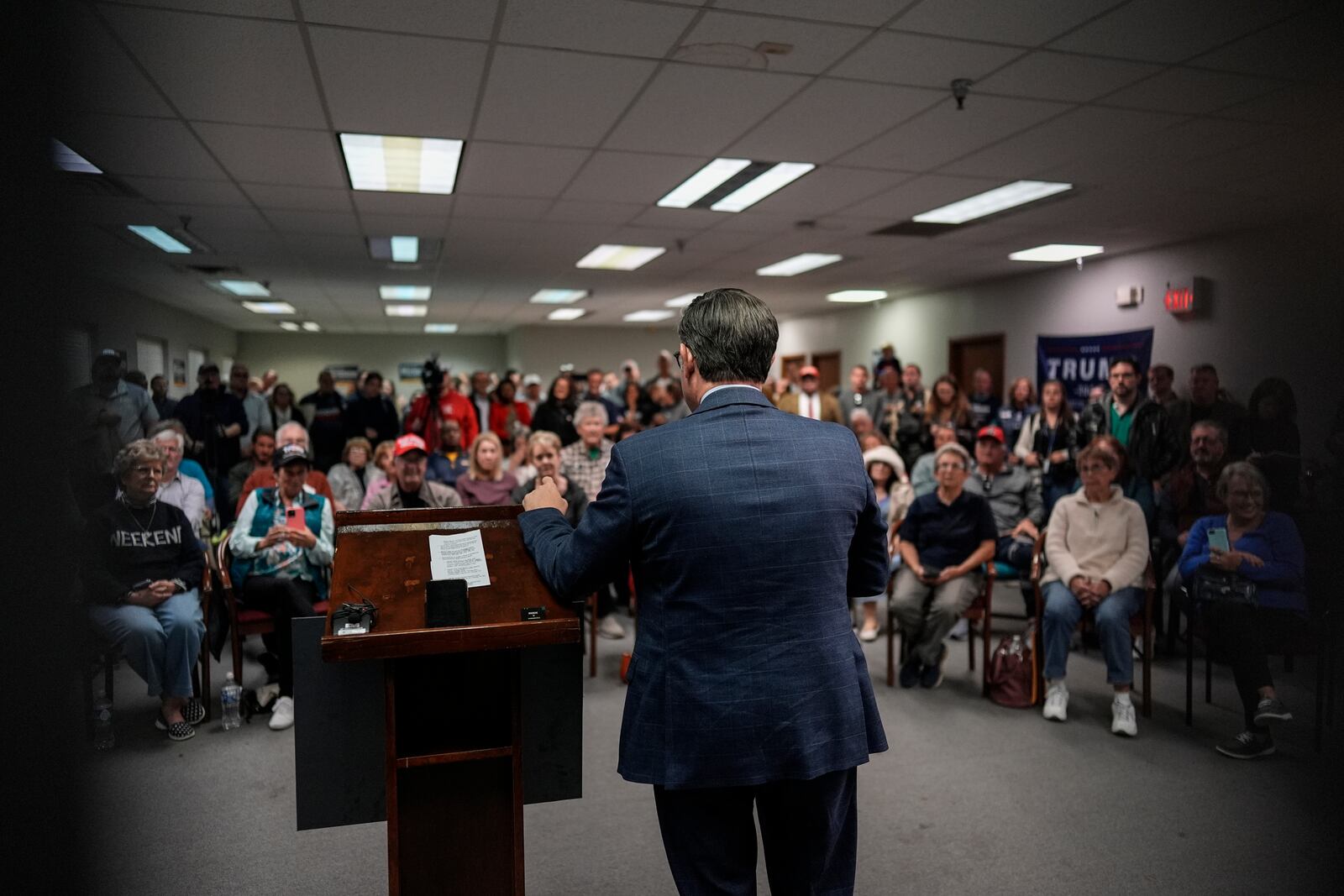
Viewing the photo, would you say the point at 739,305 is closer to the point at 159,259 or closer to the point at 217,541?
the point at 217,541

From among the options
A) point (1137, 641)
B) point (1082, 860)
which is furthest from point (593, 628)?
point (1137, 641)

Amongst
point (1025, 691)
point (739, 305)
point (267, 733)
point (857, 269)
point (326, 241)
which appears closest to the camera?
point (739, 305)

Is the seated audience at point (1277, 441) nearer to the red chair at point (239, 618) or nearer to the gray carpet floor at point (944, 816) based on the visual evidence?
the gray carpet floor at point (944, 816)

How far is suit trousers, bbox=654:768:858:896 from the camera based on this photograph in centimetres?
144

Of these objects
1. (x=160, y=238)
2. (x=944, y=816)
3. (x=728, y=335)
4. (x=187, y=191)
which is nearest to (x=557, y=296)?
(x=160, y=238)

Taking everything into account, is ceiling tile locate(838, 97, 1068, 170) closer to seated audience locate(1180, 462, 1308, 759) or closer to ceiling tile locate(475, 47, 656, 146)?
ceiling tile locate(475, 47, 656, 146)

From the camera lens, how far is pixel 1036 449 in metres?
5.81

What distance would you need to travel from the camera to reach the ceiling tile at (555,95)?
3.19m

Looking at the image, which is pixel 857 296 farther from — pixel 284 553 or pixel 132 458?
pixel 132 458

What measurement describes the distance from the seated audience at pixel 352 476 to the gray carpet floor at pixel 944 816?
1.64 m

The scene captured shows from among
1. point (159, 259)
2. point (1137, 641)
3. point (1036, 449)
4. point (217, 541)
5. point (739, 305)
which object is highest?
point (159, 259)

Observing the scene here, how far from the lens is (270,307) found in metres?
12.0

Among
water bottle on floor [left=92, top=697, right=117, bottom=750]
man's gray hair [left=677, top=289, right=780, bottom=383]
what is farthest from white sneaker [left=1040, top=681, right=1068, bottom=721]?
water bottle on floor [left=92, top=697, right=117, bottom=750]

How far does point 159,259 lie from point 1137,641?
28.0 ft
